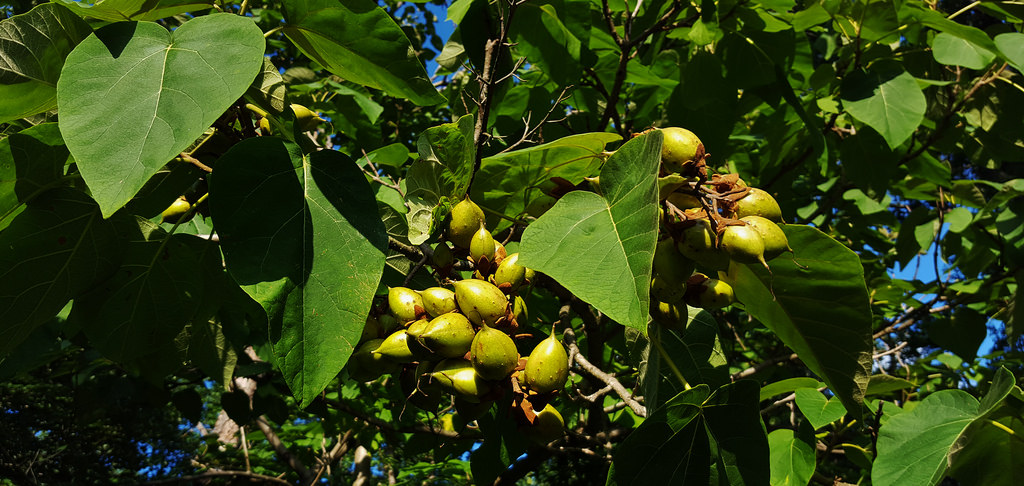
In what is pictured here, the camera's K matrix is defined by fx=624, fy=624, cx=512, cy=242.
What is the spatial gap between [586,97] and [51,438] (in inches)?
259

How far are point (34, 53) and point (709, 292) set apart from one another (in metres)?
1.34

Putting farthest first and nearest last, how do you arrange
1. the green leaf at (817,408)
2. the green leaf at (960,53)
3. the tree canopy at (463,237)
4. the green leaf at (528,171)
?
the green leaf at (960,53)
the green leaf at (817,408)
the green leaf at (528,171)
the tree canopy at (463,237)

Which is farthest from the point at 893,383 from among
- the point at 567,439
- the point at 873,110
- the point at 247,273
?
the point at 247,273

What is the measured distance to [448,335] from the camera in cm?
106

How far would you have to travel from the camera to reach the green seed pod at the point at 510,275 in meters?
1.13

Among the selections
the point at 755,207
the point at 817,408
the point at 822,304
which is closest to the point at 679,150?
the point at 755,207

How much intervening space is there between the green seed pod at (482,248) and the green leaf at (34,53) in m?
0.83

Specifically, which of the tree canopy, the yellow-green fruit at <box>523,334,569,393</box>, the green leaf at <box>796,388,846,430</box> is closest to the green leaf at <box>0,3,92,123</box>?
the tree canopy

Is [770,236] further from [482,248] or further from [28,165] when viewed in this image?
[28,165]

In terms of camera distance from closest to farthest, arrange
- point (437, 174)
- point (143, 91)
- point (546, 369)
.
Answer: point (143, 91), point (546, 369), point (437, 174)

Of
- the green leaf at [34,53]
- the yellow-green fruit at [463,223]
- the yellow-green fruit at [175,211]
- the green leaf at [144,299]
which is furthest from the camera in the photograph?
the yellow-green fruit at [175,211]

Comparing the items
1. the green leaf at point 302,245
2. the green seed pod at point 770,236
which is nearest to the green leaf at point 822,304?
the green seed pod at point 770,236

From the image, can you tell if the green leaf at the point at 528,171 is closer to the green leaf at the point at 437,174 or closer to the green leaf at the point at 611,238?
the green leaf at the point at 437,174

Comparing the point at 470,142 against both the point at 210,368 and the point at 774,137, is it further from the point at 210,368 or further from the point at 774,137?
the point at 774,137
